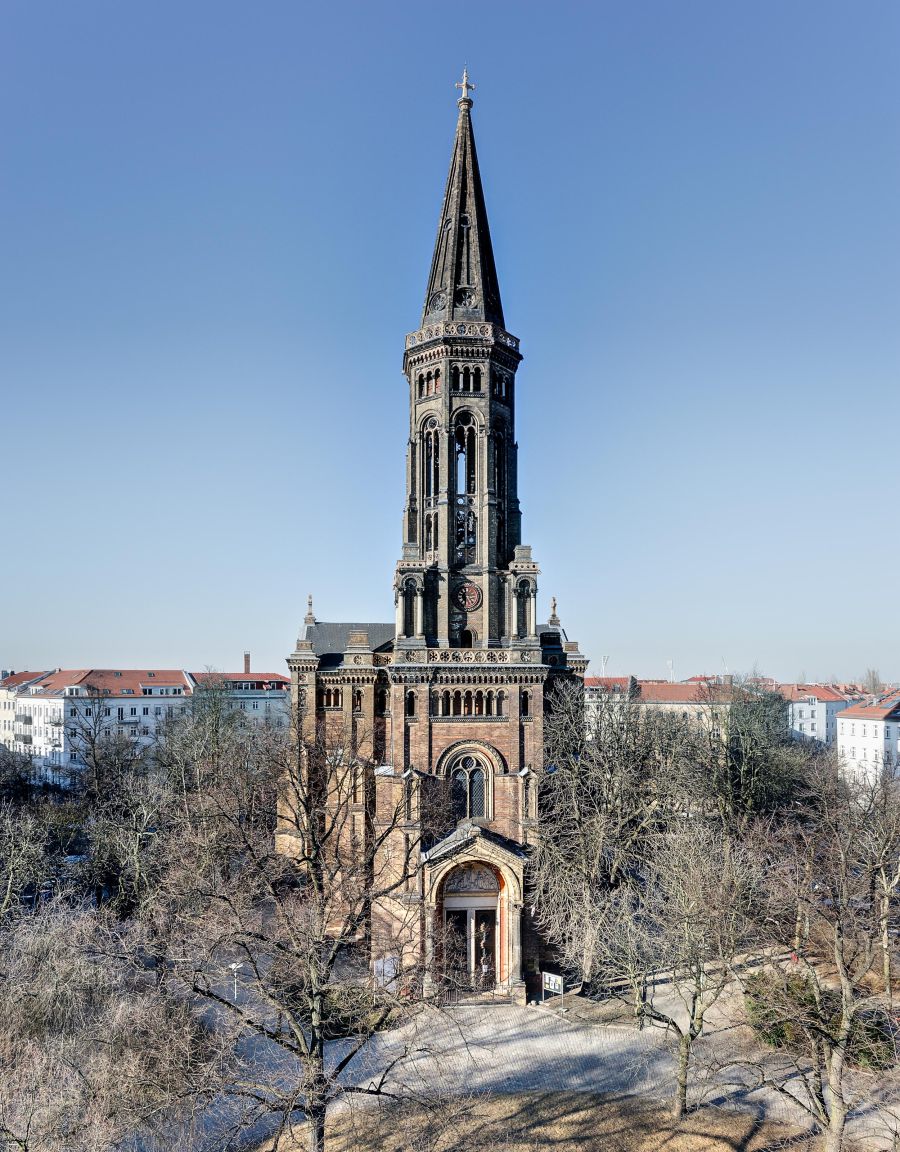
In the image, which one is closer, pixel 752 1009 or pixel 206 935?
pixel 206 935

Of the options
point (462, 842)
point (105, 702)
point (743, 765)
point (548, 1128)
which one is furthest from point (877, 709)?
point (105, 702)

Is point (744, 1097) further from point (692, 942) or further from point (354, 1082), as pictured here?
point (354, 1082)

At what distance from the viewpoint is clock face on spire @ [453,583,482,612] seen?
36.8 meters

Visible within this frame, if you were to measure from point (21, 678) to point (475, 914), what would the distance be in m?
99.5

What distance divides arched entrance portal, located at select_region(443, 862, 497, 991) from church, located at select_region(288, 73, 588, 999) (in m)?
0.06

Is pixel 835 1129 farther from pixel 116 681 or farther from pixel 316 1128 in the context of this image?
pixel 116 681

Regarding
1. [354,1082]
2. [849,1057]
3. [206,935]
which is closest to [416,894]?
[354,1082]

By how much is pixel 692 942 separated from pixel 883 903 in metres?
5.35

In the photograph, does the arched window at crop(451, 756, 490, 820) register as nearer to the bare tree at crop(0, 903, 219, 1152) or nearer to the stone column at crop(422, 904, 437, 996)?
the stone column at crop(422, 904, 437, 996)

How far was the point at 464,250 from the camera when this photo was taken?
38688 mm

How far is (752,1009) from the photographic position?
83.8 ft

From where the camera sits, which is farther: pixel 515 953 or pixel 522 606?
pixel 522 606

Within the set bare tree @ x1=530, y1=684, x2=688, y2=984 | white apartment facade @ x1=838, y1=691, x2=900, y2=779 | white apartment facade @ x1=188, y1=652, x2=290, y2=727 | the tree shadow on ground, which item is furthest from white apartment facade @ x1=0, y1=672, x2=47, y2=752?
white apartment facade @ x1=838, y1=691, x2=900, y2=779

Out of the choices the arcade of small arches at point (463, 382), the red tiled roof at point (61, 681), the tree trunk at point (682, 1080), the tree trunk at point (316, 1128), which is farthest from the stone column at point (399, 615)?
the red tiled roof at point (61, 681)
